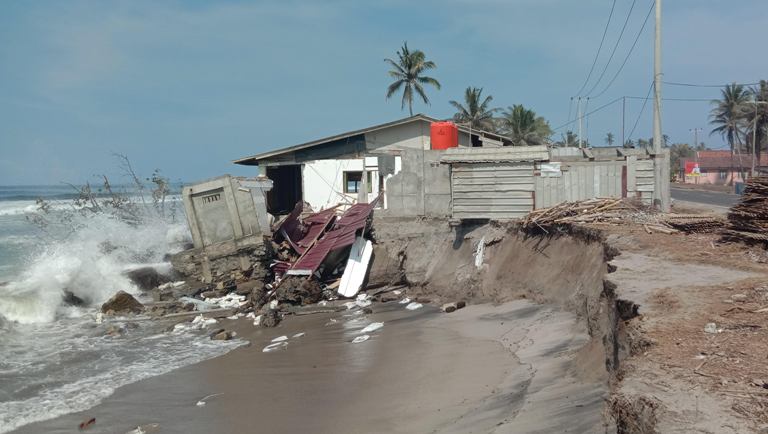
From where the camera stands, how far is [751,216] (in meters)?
10.9

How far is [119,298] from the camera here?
1883 centimetres

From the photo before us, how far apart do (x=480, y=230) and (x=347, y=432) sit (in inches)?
401

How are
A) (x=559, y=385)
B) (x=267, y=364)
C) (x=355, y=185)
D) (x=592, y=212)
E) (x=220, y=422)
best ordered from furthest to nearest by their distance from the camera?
(x=355, y=185) → (x=592, y=212) → (x=267, y=364) → (x=220, y=422) → (x=559, y=385)

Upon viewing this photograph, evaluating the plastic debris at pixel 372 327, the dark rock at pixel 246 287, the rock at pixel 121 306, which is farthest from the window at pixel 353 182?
the plastic debris at pixel 372 327

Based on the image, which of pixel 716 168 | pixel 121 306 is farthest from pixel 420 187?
pixel 716 168

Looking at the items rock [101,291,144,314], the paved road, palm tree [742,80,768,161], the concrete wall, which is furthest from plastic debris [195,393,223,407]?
palm tree [742,80,768,161]

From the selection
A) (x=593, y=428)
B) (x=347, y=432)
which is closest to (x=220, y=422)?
(x=347, y=432)

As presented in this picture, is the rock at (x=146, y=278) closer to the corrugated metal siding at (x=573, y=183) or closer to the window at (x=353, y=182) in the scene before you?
the window at (x=353, y=182)

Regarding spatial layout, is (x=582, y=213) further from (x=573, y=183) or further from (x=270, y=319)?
(x=270, y=319)

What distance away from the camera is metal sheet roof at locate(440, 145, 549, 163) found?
17.2 m

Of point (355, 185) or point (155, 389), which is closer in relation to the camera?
point (155, 389)

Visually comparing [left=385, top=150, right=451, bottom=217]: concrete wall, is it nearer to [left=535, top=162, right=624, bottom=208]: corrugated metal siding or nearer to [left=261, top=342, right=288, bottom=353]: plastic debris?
[left=535, top=162, right=624, bottom=208]: corrugated metal siding

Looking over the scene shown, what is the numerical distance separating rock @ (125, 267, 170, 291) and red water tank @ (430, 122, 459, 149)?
10385 millimetres

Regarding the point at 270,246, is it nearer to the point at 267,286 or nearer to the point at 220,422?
the point at 267,286
